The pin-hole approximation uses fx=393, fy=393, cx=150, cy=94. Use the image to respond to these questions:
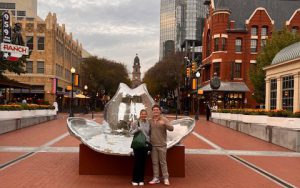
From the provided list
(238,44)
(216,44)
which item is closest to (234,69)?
(238,44)

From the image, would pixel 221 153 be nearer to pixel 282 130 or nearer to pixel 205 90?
pixel 282 130

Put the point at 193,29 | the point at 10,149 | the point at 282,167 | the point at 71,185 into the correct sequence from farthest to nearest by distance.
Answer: the point at 193,29 < the point at 10,149 < the point at 282,167 < the point at 71,185

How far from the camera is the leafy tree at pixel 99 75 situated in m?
67.7

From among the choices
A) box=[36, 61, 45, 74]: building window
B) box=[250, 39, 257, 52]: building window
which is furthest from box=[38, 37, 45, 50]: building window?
box=[250, 39, 257, 52]: building window

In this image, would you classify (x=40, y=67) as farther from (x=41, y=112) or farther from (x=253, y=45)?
(x=253, y=45)

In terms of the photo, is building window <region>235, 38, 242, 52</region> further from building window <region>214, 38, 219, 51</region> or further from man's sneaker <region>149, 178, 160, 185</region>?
man's sneaker <region>149, 178, 160, 185</region>

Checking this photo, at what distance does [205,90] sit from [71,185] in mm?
45439

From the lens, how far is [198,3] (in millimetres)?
141750

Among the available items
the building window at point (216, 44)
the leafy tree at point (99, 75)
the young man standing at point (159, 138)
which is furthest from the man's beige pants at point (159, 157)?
the leafy tree at point (99, 75)

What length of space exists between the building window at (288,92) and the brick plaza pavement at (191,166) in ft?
41.1

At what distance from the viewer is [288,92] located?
28344 mm

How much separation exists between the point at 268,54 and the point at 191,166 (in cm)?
3301

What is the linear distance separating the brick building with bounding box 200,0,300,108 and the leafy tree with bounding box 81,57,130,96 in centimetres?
1935

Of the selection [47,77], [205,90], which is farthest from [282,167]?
[47,77]
